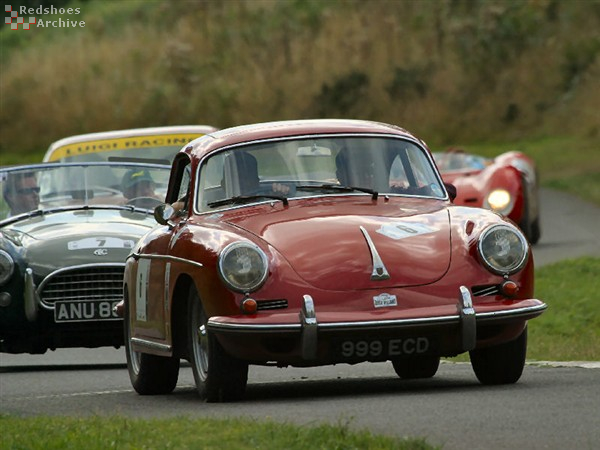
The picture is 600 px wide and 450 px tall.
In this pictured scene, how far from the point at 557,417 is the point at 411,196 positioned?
2609 millimetres

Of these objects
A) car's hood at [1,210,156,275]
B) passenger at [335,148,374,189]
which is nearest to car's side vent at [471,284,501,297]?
passenger at [335,148,374,189]

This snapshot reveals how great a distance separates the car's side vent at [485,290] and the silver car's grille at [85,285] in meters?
4.09

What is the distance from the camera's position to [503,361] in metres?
9.23

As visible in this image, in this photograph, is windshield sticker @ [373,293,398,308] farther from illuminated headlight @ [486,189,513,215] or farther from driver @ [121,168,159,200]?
illuminated headlight @ [486,189,513,215]

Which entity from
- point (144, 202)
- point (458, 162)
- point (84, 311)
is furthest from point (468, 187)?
point (84, 311)

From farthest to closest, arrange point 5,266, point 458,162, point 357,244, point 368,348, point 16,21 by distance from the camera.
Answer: point 16,21 → point 458,162 → point 5,266 → point 357,244 → point 368,348

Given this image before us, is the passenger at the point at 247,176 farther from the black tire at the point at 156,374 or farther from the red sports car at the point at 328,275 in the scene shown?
the black tire at the point at 156,374

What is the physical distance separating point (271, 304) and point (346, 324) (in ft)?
1.29

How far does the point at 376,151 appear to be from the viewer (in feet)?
33.1

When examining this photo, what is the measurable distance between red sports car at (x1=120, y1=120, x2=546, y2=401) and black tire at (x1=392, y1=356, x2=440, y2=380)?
0.96m

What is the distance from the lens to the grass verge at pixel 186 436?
6699 millimetres

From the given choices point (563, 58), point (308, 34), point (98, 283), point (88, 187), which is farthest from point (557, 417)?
point (308, 34)

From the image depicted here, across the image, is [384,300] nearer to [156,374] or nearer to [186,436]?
[186,436]

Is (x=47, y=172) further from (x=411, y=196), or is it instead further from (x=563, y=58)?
(x=563, y=58)
